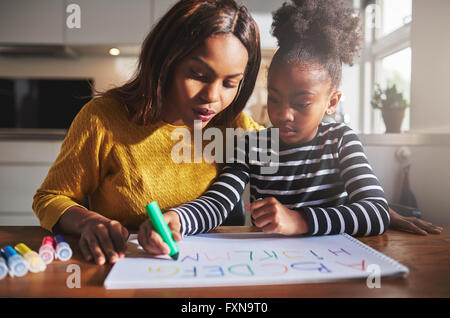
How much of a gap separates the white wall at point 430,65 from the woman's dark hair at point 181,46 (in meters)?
0.42

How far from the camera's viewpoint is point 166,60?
58cm

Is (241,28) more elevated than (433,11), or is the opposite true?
(433,11)

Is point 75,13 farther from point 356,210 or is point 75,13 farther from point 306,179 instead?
point 356,210

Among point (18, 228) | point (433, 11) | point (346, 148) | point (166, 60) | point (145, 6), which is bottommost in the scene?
point (18, 228)

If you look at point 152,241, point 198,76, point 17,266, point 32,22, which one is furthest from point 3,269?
point 32,22

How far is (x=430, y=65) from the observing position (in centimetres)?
80

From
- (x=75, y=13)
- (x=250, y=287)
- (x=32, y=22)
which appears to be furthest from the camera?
(x=32, y=22)

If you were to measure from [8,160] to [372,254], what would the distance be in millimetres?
2079

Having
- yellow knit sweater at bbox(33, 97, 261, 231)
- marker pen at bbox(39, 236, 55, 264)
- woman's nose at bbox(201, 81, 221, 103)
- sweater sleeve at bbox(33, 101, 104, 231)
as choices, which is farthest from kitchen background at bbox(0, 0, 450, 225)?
marker pen at bbox(39, 236, 55, 264)

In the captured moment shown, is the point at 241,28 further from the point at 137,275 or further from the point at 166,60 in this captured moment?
the point at 137,275

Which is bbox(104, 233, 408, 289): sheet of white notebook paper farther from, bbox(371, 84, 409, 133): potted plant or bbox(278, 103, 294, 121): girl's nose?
bbox(371, 84, 409, 133): potted plant

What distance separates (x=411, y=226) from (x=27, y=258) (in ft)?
1.83
